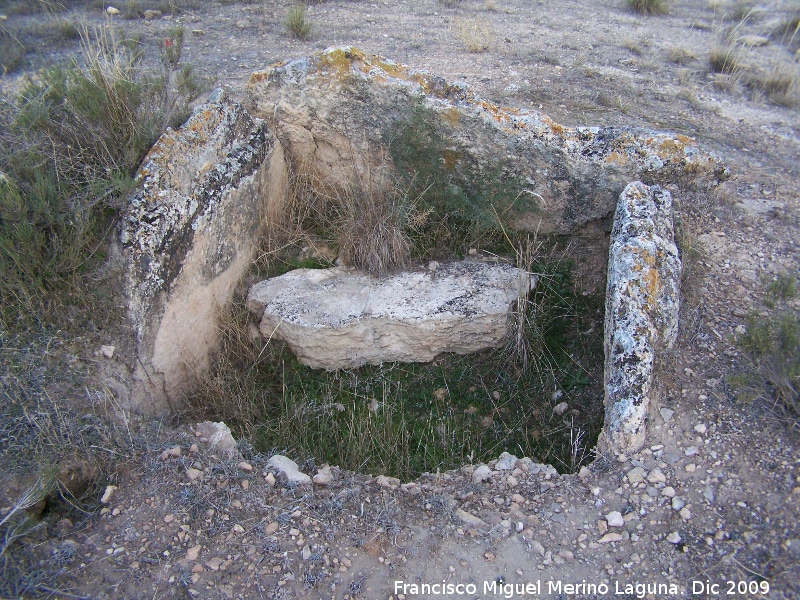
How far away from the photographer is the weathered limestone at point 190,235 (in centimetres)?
303

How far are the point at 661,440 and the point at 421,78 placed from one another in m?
2.48

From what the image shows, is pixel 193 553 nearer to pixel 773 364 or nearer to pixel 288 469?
pixel 288 469

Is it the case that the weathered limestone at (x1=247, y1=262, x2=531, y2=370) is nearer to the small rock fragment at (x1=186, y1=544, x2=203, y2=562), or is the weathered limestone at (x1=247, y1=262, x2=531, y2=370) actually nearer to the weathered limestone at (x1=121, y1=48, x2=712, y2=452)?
the weathered limestone at (x1=121, y1=48, x2=712, y2=452)

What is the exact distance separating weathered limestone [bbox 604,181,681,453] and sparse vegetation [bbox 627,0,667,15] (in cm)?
563

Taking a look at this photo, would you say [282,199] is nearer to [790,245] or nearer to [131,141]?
[131,141]

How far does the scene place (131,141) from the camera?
124 inches

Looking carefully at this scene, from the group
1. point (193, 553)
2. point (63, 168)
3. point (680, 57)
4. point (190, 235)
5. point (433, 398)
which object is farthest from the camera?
point (680, 57)

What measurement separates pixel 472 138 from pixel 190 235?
5.74 feet

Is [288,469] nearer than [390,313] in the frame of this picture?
Yes

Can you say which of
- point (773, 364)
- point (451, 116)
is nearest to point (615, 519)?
point (773, 364)

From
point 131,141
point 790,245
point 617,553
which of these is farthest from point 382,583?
point 790,245

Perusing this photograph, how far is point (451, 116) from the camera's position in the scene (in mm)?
3627

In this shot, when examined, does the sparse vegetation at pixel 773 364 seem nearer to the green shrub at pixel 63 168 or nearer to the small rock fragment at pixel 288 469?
the small rock fragment at pixel 288 469

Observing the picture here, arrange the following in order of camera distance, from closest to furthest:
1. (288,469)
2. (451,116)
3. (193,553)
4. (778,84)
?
(193,553)
(288,469)
(451,116)
(778,84)
